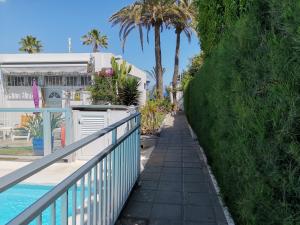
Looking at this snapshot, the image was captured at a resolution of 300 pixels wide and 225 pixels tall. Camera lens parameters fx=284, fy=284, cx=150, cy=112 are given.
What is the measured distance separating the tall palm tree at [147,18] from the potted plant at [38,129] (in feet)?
43.3

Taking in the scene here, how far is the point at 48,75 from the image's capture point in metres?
19.3

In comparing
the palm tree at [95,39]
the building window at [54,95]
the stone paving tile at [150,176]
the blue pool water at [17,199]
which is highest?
the palm tree at [95,39]

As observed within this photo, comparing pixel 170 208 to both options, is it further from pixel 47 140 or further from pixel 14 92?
pixel 14 92

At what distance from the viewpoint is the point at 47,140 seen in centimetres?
773

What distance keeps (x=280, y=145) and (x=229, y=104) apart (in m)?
1.56

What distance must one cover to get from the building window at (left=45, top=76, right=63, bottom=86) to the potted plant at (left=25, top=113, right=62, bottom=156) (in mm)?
11842

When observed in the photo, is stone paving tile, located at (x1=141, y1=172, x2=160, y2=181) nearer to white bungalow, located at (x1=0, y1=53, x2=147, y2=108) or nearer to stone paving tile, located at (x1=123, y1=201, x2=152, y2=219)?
stone paving tile, located at (x1=123, y1=201, x2=152, y2=219)

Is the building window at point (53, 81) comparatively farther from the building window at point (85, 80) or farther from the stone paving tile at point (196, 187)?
the stone paving tile at point (196, 187)

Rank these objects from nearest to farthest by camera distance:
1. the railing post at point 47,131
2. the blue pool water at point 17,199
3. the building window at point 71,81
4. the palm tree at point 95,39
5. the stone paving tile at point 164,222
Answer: the stone paving tile at point 164,222 < the blue pool water at point 17,199 < the railing post at point 47,131 < the building window at point 71,81 < the palm tree at point 95,39

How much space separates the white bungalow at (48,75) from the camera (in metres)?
18.4

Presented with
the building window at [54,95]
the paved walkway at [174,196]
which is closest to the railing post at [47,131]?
the paved walkway at [174,196]

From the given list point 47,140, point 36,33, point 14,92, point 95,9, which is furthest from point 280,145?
point 36,33

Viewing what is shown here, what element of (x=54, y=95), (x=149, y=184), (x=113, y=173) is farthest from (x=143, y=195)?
(x=54, y=95)

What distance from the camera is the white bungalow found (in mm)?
18359
